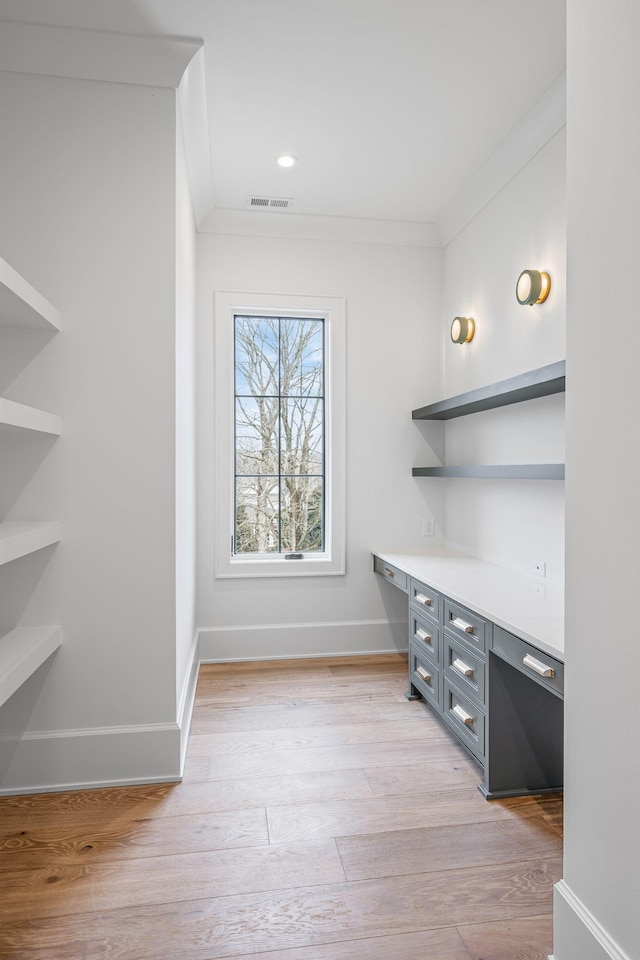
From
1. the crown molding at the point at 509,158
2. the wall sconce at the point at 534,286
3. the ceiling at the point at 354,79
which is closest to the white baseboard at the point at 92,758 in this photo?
the wall sconce at the point at 534,286

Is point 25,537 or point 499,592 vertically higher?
point 25,537

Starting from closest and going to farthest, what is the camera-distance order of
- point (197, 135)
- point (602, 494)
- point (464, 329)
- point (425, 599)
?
point (602, 494) → point (197, 135) → point (425, 599) → point (464, 329)

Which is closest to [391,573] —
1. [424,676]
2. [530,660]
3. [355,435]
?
[424,676]

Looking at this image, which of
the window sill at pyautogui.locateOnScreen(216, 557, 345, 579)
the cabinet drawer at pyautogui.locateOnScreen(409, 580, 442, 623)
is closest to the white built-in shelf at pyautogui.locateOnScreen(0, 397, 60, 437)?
the window sill at pyautogui.locateOnScreen(216, 557, 345, 579)

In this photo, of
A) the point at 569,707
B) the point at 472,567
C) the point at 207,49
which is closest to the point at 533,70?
the point at 207,49

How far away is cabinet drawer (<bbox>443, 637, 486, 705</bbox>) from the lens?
2186mm

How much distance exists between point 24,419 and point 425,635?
198cm

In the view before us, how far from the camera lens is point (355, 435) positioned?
12.1 feet

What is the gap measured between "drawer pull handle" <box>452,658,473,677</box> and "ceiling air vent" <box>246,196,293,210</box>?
106 inches

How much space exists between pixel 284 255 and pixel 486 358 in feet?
4.64

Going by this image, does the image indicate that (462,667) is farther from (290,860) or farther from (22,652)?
(22,652)

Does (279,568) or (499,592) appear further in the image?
(279,568)

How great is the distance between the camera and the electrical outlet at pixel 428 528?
3787 mm

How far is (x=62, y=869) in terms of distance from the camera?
1735 mm
